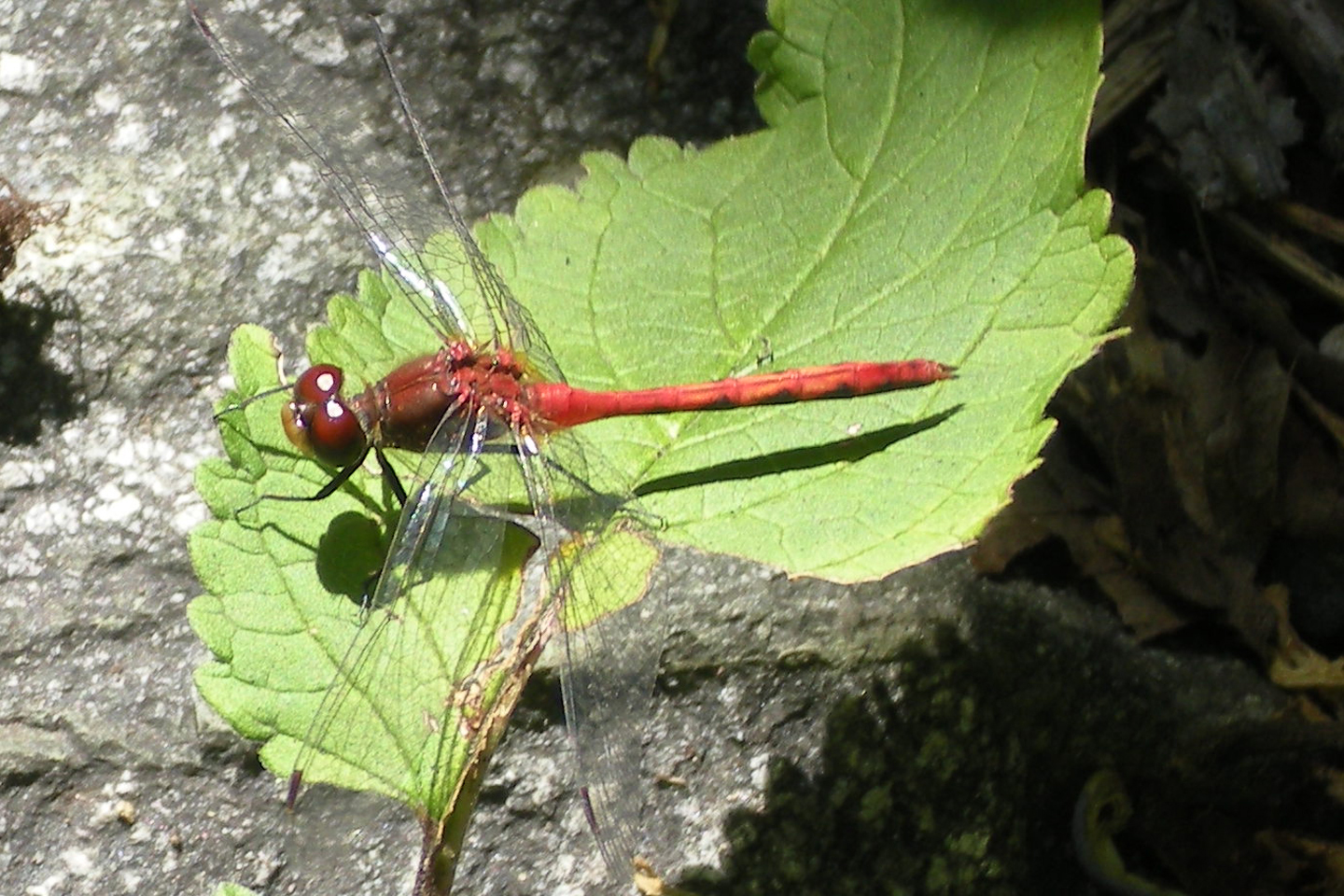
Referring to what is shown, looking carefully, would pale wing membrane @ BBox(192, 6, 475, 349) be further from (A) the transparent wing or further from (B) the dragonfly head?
(B) the dragonfly head

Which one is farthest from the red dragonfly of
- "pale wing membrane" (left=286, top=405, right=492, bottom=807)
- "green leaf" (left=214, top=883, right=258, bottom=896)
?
"green leaf" (left=214, top=883, right=258, bottom=896)

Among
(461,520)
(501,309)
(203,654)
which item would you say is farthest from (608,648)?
(203,654)

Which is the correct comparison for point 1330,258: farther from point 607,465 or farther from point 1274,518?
point 607,465

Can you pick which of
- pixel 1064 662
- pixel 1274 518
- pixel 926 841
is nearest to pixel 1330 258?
pixel 1274 518

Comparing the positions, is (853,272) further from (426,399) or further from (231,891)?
(231,891)

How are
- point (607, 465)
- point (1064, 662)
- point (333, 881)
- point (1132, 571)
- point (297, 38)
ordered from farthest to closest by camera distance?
point (297, 38), point (1132, 571), point (1064, 662), point (333, 881), point (607, 465)

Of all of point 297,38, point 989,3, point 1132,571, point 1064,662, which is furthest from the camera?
point 297,38

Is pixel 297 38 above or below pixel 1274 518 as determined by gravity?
above
